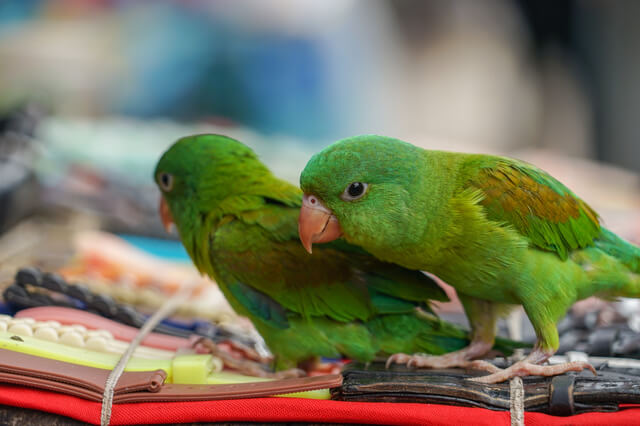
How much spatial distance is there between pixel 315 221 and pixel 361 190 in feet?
0.47

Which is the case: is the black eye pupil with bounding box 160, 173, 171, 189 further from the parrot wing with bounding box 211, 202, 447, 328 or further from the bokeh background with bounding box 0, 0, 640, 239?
the bokeh background with bounding box 0, 0, 640, 239

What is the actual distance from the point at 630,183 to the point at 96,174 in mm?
3744

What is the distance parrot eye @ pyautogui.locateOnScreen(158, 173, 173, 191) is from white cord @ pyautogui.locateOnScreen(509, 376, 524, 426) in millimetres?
1191

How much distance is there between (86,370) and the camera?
5.49 feet

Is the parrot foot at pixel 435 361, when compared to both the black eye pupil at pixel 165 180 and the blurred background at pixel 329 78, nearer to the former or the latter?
the black eye pupil at pixel 165 180

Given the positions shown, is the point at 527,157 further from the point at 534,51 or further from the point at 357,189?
the point at 357,189

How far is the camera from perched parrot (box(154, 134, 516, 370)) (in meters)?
1.83

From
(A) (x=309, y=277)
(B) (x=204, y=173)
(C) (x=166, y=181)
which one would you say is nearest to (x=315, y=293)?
(A) (x=309, y=277)

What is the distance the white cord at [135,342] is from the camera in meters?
1.55

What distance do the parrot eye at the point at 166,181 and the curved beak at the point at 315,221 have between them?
2.02 feet

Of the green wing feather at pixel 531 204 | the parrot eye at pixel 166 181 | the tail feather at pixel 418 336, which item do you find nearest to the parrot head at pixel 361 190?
the green wing feather at pixel 531 204

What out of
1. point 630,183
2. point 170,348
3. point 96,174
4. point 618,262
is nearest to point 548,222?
point 618,262

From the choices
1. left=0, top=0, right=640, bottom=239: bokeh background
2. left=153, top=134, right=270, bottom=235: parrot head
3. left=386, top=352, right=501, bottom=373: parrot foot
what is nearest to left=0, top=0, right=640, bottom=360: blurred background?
left=0, top=0, right=640, bottom=239: bokeh background

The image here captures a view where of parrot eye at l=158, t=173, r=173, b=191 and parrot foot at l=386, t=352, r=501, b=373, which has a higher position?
parrot eye at l=158, t=173, r=173, b=191
